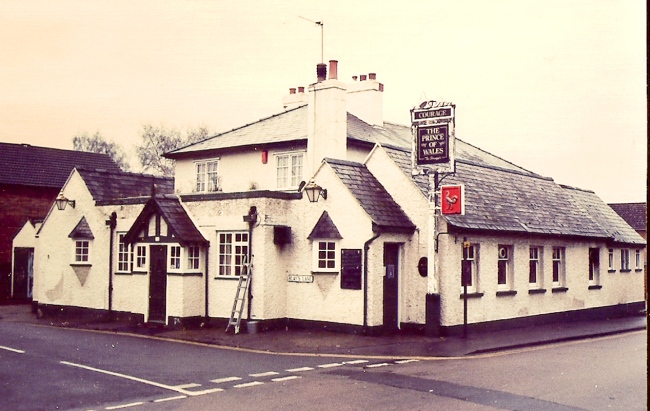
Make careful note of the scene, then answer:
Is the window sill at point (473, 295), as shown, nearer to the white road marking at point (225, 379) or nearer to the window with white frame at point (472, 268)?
the window with white frame at point (472, 268)

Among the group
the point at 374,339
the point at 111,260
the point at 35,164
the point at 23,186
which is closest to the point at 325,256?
the point at 374,339

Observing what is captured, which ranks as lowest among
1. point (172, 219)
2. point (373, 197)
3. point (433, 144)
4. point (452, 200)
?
point (172, 219)

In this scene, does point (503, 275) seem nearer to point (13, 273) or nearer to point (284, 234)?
point (284, 234)

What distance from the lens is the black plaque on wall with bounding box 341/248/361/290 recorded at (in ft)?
65.7

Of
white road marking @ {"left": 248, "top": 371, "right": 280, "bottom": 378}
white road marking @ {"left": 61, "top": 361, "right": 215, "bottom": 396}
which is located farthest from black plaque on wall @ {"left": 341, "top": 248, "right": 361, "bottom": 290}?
white road marking @ {"left": 61, "top": 361, "right": 215, "bottom": 396}

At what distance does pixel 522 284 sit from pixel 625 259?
10.0 m

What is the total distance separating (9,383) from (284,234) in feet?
33.6

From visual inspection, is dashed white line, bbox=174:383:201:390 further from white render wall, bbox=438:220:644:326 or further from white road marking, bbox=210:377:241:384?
white render wall, bbox=438:220:644:326

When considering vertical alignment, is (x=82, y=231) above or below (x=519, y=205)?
below

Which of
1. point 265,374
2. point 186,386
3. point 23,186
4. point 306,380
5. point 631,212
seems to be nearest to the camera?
point 186,386

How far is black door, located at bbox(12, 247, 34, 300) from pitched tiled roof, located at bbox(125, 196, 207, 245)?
15.0m

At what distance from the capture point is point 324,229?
2077 cm

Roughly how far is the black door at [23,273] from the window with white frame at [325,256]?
2068 centimetres

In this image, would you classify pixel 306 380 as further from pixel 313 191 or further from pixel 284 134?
pixel 284 134
